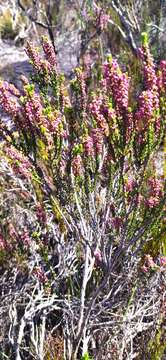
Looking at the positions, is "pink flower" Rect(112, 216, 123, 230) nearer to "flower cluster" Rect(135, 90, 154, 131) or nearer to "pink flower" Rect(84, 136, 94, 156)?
"pink flower" Rect(84, 136, 94, 156)

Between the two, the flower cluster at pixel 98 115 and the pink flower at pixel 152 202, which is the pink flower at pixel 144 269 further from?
the flower cluster at pixel 98 115

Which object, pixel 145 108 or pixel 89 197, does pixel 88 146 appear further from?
pixel 145 108

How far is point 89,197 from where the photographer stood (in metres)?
1.79

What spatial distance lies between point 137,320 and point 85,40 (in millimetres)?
3995

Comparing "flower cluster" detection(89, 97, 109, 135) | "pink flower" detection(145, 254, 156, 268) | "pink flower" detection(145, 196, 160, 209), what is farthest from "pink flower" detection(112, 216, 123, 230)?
"flower cluster" detection(89, 97, 109, 135)

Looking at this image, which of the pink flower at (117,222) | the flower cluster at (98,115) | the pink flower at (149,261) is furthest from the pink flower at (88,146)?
the pink flower at (149,261)

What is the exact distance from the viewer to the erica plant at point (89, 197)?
1505mm

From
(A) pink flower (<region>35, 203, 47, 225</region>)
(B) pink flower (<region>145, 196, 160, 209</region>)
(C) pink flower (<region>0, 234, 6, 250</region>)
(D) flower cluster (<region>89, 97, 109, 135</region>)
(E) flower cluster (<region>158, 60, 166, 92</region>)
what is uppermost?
(E) flower cluster (<region>158, 60, 166, 92</region>)

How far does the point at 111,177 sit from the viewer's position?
163 centimetres

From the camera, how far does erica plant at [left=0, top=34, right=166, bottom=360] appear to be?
150 centimetres

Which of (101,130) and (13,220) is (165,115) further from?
(13,220)

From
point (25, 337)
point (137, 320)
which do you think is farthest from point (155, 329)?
point (25, 337)

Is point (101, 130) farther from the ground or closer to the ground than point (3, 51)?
closer to the ground

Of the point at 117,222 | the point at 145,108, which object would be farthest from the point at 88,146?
the point at 117,222
